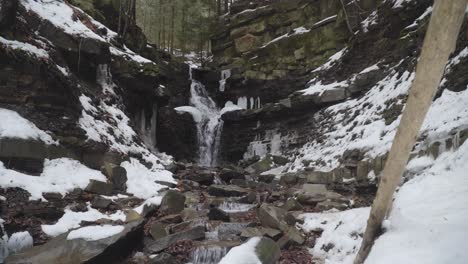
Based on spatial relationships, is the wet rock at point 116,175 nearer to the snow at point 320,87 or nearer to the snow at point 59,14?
the snow at point 59,14

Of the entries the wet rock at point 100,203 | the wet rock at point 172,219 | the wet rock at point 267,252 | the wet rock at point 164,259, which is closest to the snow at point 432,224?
the wet rock at point 267,252

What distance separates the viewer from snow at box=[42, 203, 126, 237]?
259 inches

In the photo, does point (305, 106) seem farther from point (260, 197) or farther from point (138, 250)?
point (138, 250)

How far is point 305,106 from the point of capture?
16359mm

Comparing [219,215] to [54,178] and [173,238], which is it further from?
[54,178]

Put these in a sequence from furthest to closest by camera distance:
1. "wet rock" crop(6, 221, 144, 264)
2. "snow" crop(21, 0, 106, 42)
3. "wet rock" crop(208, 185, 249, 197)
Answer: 1. "wet rock" crop(208, 185, 249, 197)
2. "snow" crop(21, 0, 106, 42)
3. "wet rock" crop(6, 221, 144, 264)

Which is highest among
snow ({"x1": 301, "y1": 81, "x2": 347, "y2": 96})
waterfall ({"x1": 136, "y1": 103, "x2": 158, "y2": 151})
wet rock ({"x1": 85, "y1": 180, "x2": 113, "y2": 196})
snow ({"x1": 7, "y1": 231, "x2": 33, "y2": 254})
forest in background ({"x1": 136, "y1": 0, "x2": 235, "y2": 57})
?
forest in background ({"x1": 136, "y1": 0, "x2": 235, "y2": 57})

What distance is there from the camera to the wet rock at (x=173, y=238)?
685 cm

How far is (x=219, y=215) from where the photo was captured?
8508 millimetres

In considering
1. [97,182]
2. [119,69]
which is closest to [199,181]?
[97,182]

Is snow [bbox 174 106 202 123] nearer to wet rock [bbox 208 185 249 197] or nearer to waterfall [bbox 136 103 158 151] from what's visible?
waterfall [bbox 136 103 158 151]

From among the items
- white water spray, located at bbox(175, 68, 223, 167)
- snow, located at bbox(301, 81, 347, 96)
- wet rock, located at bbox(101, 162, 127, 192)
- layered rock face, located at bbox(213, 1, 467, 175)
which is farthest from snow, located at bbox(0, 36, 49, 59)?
snow, located at bbox(301, 81, 347, 96)

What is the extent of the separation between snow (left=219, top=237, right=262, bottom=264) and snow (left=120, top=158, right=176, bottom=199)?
4.72 metres

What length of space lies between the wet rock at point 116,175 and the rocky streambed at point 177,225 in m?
0.25
